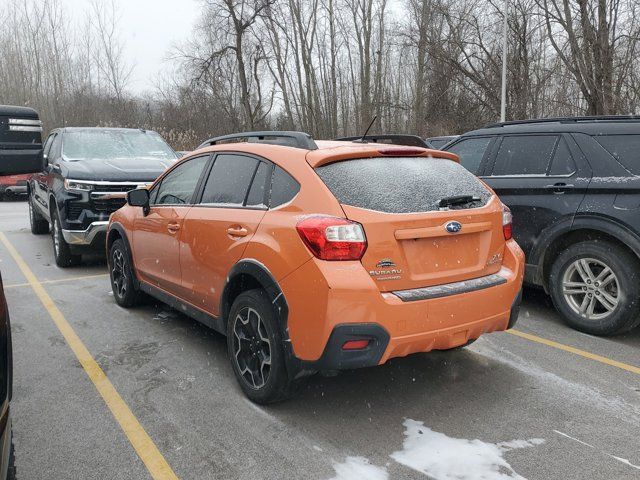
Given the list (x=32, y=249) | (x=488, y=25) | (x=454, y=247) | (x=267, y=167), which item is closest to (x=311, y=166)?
(x=267, y=167)

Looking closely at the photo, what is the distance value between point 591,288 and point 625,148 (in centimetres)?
119

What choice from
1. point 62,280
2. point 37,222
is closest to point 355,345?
point 62,280

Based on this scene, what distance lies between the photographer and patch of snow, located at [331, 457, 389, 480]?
2.60 meters

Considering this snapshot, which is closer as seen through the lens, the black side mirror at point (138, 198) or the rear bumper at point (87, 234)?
the black side mirror at point (138, 198)

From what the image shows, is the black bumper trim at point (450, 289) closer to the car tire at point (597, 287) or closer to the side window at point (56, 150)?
the car tire at point (597, 287)

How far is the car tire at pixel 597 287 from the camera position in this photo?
14.2 ft

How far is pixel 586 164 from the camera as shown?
4621 mm

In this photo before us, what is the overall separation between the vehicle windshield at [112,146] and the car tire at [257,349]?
17.2 feet

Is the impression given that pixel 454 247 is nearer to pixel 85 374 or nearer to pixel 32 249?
A: pixel 85 374

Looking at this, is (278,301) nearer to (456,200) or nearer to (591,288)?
(456,200)

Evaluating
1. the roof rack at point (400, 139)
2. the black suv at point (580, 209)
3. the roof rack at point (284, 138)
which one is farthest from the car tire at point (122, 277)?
the black suv at point (580, 209)

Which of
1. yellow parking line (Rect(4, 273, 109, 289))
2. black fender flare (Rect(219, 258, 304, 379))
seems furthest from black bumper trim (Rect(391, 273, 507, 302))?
yellow parking line (Rect(4, 273, 109, 289))

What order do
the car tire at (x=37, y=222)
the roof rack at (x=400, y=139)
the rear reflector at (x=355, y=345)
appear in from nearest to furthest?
the rear reflector at (x=355, y=345) < the roof rack at (x=400, y=139) < the car tire at (x=37, y=222)

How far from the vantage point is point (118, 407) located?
3.34 metres
